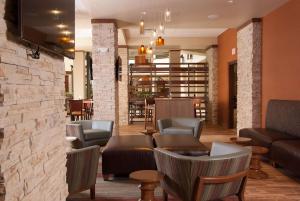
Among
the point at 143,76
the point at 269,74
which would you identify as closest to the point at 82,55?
the point at 143,76

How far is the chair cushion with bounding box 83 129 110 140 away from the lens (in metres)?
6.17

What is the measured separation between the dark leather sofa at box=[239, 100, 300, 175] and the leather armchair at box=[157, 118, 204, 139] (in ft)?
3.05

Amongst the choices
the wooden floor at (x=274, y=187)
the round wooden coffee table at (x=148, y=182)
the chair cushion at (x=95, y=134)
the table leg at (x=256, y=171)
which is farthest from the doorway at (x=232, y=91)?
the round wooden coffee table at (x=148, y=182)

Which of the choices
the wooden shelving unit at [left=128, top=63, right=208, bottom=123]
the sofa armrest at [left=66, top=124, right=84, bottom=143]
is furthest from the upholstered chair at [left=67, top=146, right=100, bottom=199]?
the wooden shelving unit at [left=128, top=63, right=208, bottom=123]

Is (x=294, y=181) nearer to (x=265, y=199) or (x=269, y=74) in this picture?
(x=265, y=199)

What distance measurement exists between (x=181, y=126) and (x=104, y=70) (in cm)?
236

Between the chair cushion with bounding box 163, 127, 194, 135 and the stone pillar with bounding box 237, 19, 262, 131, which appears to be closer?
the chair cushion with bounding box 163, 127, 194, 135

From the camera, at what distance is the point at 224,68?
10.5 m

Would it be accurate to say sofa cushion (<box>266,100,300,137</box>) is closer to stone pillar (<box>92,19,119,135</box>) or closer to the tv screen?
stone pillar (<box>92,19,119,135</box>)

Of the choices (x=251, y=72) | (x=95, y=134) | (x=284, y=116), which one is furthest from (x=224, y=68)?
(x=95, y=134)

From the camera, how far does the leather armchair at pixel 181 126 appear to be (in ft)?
21.6

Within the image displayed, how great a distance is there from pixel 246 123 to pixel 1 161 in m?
7.19

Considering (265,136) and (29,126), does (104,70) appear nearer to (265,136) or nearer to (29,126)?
(265,136)

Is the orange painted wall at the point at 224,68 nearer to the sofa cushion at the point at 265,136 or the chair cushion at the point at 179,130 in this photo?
the chair cushion at the point at 179,130
